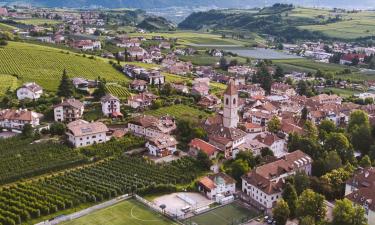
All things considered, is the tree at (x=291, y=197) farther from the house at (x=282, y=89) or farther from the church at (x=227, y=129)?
the house at (x=282, y=89)

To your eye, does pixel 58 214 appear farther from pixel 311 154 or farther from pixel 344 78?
pixel 344 78

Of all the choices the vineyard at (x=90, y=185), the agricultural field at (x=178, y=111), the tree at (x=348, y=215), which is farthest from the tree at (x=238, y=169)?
the agricultural field at (x=178, y=111)

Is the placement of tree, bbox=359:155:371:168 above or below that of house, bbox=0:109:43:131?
below

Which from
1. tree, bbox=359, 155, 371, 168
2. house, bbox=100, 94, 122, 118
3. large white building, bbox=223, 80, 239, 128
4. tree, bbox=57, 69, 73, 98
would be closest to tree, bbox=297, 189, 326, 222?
tree, bbox=359, 155, 371, 168

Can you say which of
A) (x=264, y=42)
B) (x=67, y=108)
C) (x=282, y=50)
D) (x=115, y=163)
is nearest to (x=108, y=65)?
(x=67, y=108)

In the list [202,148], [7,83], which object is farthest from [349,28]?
[202,148]

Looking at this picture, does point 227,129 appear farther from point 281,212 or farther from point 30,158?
point 30,158

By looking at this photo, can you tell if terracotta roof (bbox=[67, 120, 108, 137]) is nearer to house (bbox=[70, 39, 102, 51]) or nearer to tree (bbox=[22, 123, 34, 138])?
tree (bbox=[22, 123, 34, 138])
